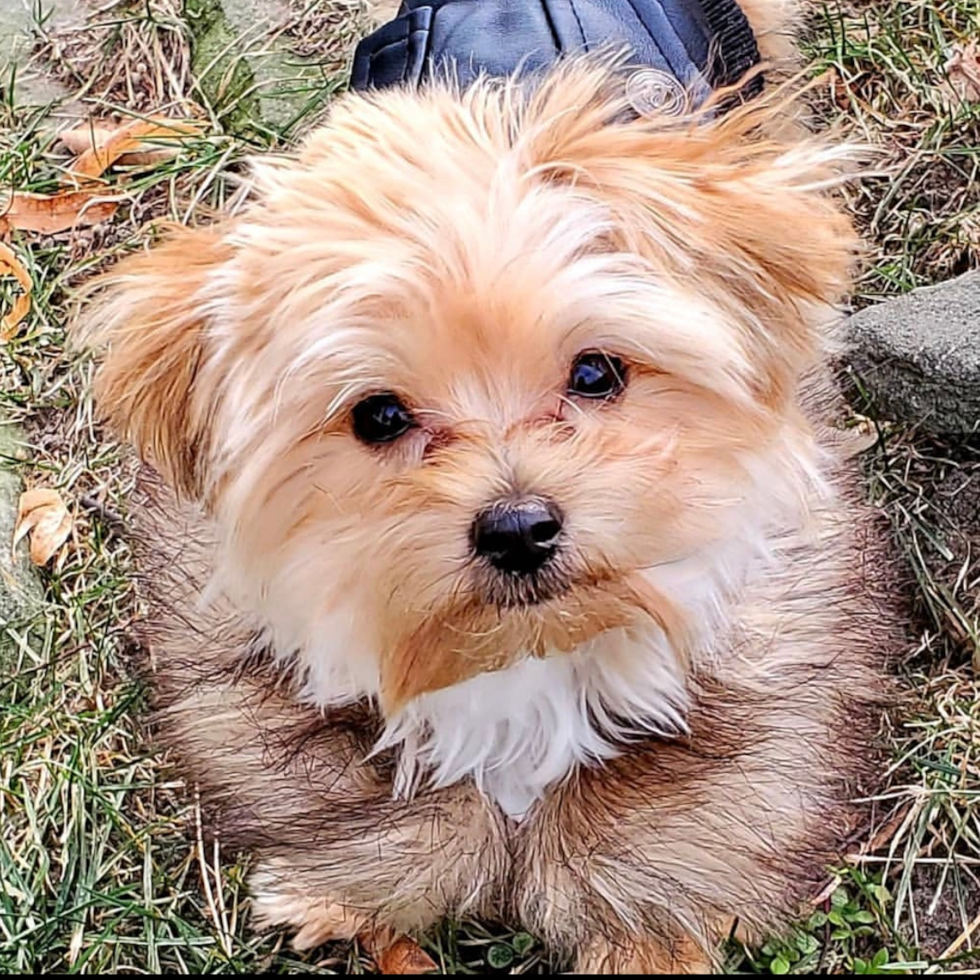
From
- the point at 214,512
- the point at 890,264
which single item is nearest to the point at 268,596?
the point at 214,512

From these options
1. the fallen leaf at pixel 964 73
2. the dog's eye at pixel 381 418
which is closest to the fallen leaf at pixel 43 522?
the dog's eye at pixel 381 418

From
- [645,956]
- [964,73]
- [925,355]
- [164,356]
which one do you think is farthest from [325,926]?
[964,73]

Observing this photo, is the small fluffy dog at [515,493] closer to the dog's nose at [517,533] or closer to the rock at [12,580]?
the dog's nose at [517,533]

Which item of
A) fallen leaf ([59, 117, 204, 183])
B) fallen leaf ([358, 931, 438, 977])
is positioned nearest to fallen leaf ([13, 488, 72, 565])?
fallen leaf ([59, 117, 204, 183])

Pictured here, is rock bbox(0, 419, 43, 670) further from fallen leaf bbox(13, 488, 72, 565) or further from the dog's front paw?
the dog's front paw

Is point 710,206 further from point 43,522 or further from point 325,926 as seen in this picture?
point 43,522

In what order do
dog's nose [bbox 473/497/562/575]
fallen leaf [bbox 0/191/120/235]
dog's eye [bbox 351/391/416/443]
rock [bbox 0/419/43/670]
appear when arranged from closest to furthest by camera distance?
dog's nose [bbox 473/497/562/575] < dog's eye [bbox 351/391/416/443] < rock [bbox 0/419/43/670] < fallen leaf [bbox 0/191/120/235]
